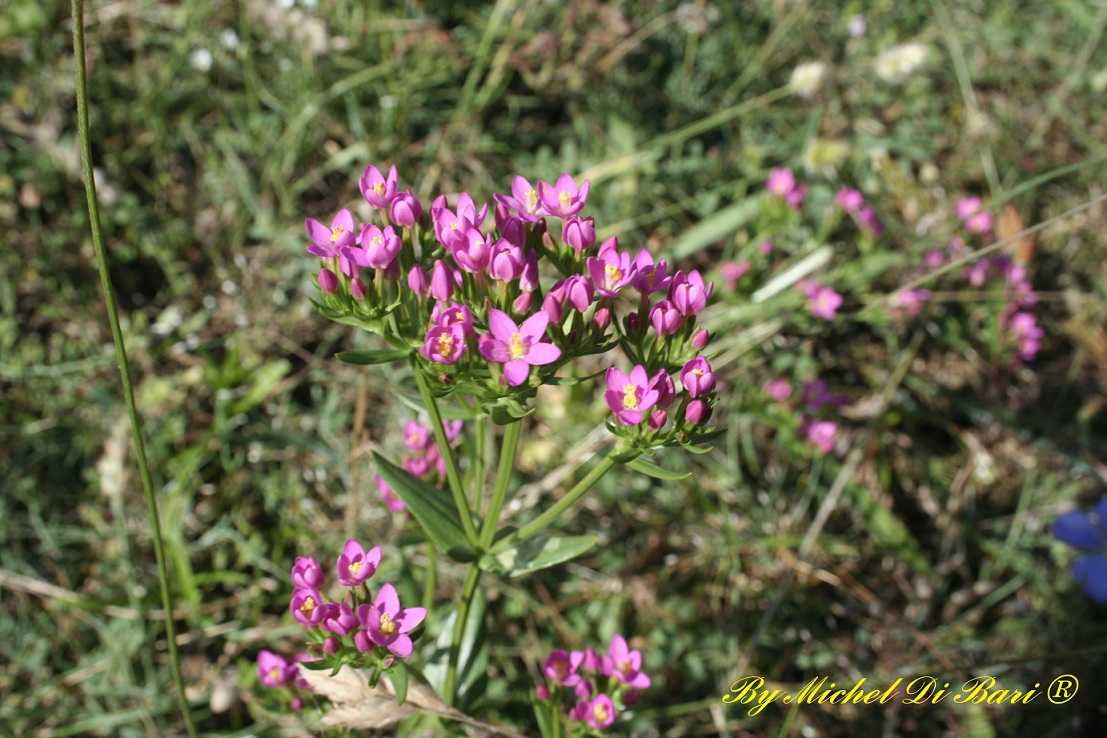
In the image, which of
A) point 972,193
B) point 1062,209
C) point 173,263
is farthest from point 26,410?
point 1062,209

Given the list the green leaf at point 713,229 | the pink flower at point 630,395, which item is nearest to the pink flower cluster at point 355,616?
the pink flower at point 630,395

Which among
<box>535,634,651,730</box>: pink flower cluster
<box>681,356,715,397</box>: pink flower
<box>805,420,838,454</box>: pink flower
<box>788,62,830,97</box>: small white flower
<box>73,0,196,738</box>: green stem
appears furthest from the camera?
<box>788,62,830,97</box>: small white flower

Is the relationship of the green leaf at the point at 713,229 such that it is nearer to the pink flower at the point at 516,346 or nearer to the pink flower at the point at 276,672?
the pink flower at the point at 516,346

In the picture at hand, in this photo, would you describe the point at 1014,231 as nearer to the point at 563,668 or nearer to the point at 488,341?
the point at 563,668

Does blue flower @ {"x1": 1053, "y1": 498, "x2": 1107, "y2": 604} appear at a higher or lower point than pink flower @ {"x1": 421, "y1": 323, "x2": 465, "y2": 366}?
lower

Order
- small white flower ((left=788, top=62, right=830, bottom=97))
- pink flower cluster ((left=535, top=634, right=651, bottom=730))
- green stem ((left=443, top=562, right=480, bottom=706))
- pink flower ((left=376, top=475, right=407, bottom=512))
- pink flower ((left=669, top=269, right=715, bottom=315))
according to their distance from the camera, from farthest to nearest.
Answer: small white flower ((left=788, top=62, right=830, bottom=97)) → pink flower ((left=376, top=475, right=407, bottom=512)) → pink flower cluster ((left=535, top=634, right=651, bottom=730)) → green stem ((left=443, top=562, right=480, bottom=706)) → pink flower ((left=669, top=269, right=715, bottom=315))

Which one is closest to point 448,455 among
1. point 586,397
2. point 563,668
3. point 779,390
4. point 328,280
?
point 328,280

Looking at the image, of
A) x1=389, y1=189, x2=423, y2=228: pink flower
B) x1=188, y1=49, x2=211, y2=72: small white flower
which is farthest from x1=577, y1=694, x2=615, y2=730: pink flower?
x1=188, y1=49, x2=211, y2=72: small white flower

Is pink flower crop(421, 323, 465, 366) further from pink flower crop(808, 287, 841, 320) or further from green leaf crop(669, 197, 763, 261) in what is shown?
green leaf crop(669, 197, 763, 261)
